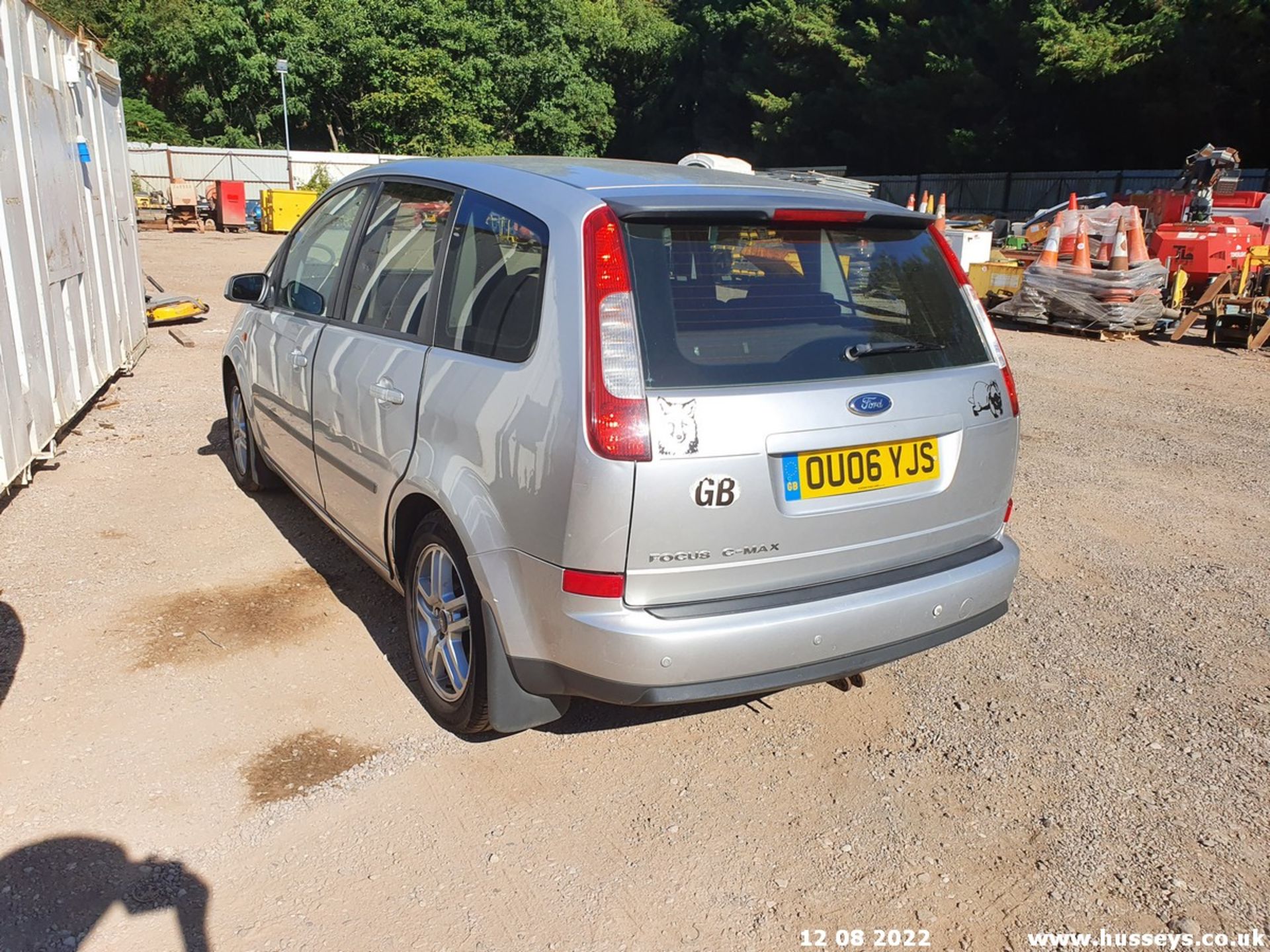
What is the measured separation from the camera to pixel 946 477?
9.66ft

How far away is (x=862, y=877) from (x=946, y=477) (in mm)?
1181

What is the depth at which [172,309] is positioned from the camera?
11719mm

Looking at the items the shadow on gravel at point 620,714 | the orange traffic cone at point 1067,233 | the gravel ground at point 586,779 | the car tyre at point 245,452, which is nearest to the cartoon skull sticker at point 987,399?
the gravel ground at point 586,779

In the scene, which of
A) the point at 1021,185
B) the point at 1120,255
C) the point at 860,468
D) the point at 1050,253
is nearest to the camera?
the point at 860,468

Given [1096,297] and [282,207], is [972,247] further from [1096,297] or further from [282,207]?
[282,207]

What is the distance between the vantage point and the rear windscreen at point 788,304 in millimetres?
2607

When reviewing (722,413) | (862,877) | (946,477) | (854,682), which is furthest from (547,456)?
(854,682)

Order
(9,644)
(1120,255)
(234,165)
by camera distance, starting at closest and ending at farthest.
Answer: (9,644)
(1120,255)
(234,165)

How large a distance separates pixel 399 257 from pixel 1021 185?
120 feet

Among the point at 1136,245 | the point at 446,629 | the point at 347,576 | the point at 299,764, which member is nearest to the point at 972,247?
the point at 1136,245

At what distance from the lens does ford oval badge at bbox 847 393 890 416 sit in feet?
8.93

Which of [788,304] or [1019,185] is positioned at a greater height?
[1019,185]

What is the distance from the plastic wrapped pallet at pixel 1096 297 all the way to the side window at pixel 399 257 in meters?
11.4

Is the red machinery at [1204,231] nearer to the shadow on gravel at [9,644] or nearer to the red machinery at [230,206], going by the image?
the shadow on gravel at [9,644]
